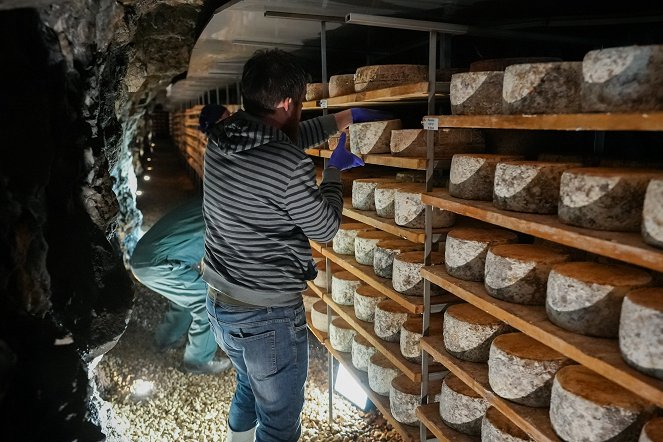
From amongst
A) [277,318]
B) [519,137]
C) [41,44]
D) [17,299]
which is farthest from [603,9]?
[17,299]

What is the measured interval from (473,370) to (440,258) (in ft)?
1.96

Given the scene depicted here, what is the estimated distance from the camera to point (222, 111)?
3785mm

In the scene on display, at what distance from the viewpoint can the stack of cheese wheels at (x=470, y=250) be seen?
2.10 metres

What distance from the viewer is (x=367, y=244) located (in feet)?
9.77

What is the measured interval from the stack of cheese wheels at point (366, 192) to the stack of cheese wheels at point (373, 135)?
0.19 meters

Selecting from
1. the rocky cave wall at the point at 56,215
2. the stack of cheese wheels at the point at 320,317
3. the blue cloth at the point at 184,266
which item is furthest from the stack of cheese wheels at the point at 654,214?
the blue cloth at the point at 184,266

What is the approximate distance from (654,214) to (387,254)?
155 cm

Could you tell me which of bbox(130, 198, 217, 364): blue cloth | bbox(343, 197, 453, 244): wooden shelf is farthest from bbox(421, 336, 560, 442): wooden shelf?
bbox(130, 198, 217, 364): blue cloth

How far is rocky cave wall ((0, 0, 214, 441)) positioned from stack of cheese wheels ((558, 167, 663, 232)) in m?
1.95

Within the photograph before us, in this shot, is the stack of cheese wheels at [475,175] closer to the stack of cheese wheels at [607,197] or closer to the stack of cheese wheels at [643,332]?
the stack of cheese wheels at [607,197]

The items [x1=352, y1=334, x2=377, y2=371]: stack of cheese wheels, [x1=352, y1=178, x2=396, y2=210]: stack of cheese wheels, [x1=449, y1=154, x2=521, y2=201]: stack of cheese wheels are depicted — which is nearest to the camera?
[x1=449, y1=154, x2=521, y2=201]: stack of cheese wheels

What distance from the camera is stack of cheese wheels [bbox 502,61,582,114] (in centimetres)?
160

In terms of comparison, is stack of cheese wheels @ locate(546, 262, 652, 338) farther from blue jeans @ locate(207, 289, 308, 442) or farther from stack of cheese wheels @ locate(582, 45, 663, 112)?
blue jeans @ locate(207, 289, 308, 442)

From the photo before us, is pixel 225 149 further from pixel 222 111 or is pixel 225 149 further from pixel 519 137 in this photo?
pixel 222 111
